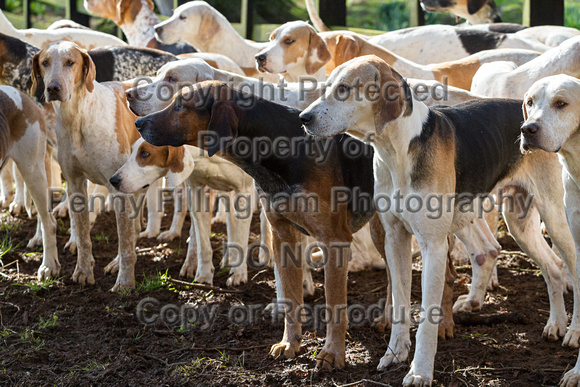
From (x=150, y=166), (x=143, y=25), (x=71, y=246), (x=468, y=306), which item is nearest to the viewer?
(x=468, y=306)

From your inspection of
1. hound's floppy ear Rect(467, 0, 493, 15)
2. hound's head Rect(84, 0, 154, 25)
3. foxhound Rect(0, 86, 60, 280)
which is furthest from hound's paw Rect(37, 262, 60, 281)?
hound's floppy ear Rect(467, 0, 493, 15)

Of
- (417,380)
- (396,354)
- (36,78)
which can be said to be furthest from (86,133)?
(417,380)

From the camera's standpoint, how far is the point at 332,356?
12.2 feet

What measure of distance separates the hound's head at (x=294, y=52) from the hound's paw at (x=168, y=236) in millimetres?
1523

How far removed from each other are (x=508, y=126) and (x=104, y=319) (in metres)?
2.55

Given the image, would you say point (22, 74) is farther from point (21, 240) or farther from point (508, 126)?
point (508, 126)

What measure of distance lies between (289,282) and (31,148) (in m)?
2.34

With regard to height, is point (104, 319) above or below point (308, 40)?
below

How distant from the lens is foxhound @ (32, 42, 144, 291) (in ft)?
15.9

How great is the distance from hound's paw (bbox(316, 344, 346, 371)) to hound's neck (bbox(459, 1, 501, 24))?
229 inches

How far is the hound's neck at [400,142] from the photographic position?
10.8 feet

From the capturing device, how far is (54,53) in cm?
482

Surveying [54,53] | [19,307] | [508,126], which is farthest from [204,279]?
[508,126]

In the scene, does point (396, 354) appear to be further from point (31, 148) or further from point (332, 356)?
point (31, 148)
